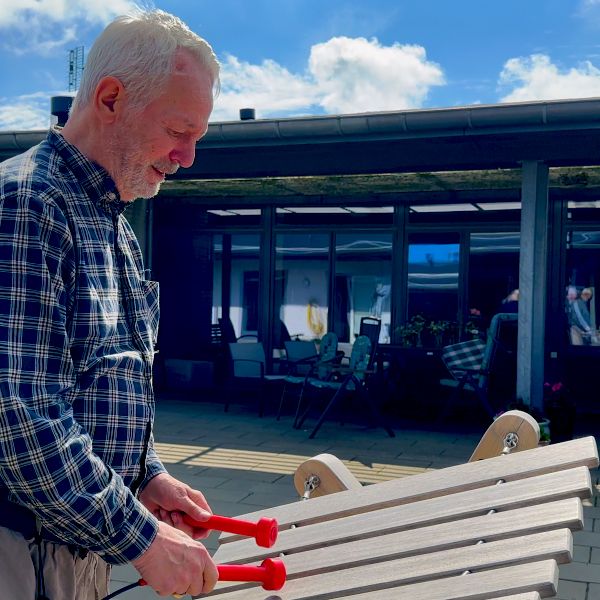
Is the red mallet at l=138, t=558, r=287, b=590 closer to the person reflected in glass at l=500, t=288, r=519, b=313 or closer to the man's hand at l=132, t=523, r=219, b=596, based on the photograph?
the man's hand at l=132, t=523, r=219, b=596

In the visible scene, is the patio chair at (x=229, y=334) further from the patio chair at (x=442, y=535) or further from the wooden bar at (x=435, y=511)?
the wooden bar at (x=435, y=511)

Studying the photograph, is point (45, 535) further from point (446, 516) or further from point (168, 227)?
point (168, 227)

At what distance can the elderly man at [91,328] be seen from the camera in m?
1.22

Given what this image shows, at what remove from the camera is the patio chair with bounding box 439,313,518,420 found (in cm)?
776

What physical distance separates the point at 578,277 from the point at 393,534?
7.57 metres

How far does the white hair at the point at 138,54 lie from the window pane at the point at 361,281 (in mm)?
8387

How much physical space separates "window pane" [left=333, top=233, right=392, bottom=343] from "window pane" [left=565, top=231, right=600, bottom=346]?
6.65ft

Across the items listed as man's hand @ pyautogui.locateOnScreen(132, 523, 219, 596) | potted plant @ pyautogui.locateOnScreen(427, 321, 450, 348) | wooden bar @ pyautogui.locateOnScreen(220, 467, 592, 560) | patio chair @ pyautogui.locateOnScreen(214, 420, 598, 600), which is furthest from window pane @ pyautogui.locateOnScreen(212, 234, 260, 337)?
man's hand @ pyautogui.locateOnScreen(132, 523, 219, 596)

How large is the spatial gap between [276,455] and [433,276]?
3716 mm

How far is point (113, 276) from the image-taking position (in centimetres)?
146

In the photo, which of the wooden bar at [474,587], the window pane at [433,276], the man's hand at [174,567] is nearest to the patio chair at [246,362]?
the window pane at [433,276]

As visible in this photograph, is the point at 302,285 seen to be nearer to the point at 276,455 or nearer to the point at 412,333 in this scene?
the point at 412,333

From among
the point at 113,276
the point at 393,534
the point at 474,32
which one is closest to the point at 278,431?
the point at 393,534

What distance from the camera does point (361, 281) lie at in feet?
32.6
